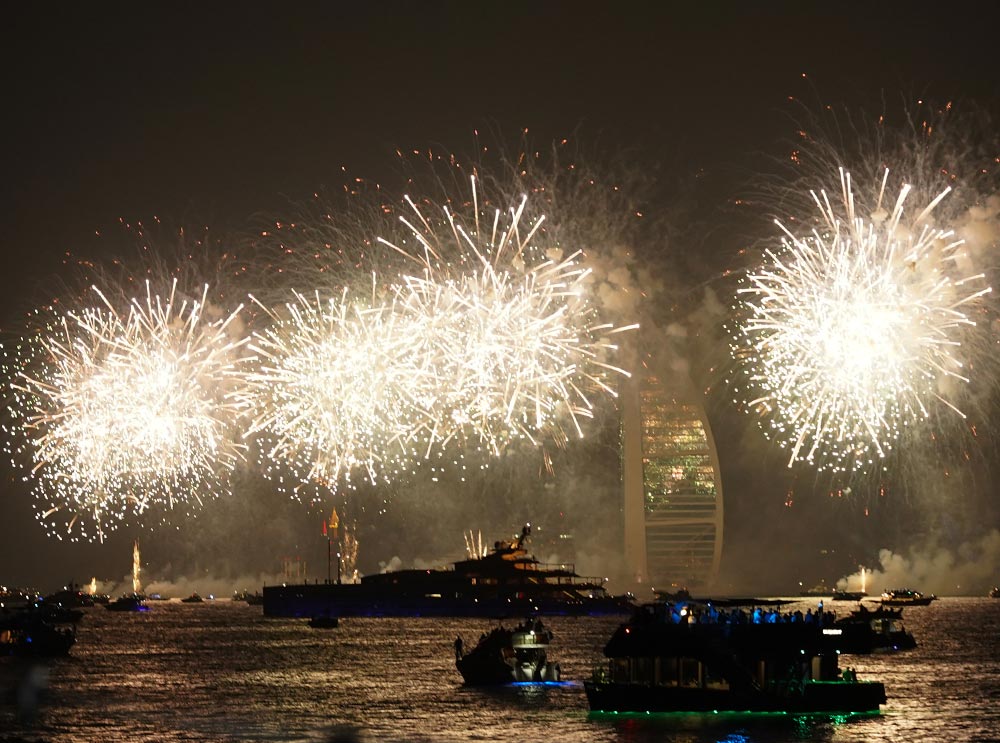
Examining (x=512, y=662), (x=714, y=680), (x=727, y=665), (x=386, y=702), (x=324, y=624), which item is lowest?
(x=386, y=702)

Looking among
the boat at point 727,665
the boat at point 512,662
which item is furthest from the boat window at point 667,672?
the boat at point 512,662

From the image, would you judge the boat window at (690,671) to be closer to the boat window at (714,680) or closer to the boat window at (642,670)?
the boat window at (714,680)

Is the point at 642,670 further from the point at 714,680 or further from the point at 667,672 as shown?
the point at 714,680

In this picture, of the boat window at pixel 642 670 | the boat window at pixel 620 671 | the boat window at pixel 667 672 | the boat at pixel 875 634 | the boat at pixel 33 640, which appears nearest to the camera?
the boat window at pixel 667 672

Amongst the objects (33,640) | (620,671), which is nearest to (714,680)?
(620,671)

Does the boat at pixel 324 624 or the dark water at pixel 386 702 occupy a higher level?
the boat at pixel 324 624

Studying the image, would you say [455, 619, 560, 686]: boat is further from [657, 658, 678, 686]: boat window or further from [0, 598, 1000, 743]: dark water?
[657, 658, 678, 686]: boat window
